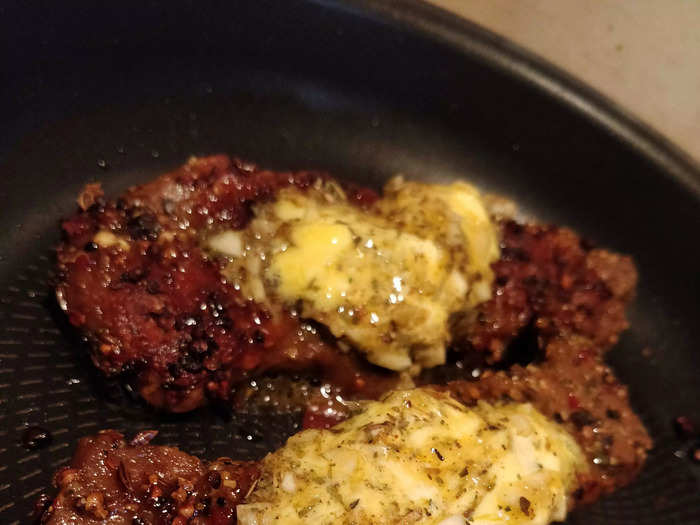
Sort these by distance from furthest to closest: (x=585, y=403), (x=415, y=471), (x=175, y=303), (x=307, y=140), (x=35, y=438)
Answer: (x=307, y=140) → (x=585, y=403) → (x=175, y=303) → (x=35, y=438) → (x=415, y=471)

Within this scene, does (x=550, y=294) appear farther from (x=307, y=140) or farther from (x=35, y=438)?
(x=35, y=438)

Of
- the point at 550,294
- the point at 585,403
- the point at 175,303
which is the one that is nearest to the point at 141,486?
the point at 175,303

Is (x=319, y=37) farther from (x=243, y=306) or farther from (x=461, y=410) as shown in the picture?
(x=461, y=410)

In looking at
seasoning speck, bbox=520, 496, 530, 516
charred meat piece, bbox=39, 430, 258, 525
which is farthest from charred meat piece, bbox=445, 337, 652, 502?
charred meat piece, bbox=39, 430, 258, 525

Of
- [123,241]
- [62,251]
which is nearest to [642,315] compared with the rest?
[123,241]

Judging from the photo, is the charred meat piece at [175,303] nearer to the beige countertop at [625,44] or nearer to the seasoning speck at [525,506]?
the seasoning speck at [525,506]

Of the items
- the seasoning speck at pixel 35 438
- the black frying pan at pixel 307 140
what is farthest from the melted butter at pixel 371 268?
the seasoning speck at pixel 35 438
